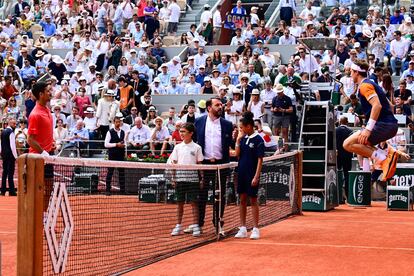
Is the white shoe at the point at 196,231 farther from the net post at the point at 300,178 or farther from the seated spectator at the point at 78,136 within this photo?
the seated spectator at the point at 78,136

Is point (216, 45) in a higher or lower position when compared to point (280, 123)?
higher

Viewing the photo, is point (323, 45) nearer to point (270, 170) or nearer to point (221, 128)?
point (270, 170)

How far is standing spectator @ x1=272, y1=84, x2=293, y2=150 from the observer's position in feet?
82.3

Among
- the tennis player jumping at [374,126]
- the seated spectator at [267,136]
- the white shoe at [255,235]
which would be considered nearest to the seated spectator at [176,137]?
the seated spectator at [267,136]

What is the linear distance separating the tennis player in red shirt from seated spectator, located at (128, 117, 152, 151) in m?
13.1

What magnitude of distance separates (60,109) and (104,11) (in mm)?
8689

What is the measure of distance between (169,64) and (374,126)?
19.0m

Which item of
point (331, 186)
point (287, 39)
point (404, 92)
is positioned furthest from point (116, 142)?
point (287, 39)

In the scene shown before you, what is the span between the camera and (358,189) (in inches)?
888

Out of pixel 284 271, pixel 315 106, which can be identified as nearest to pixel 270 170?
pixel 315 106

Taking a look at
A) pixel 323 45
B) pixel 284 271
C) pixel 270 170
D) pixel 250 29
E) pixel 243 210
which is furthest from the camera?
pixel 250 29

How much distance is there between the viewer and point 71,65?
110 feet

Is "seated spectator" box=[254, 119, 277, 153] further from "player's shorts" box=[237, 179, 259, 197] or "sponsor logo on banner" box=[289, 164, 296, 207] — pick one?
"player's shorts" box=[237, 179, 259, 197]

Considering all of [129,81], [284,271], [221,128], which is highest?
[129,81]
